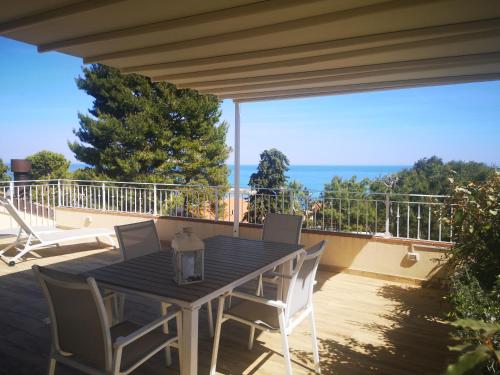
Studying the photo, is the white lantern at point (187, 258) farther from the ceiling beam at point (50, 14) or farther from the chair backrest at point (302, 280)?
the ceiling beam at point (50, 14)

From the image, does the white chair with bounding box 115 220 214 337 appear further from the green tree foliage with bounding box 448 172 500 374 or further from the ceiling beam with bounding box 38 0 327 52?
the green tree foliage with bounding box 448 172 500 374

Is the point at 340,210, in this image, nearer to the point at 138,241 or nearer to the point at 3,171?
the point at 138,241

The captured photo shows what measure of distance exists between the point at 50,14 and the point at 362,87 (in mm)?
3538

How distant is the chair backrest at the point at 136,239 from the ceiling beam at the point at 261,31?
Answer: 63.6 inches

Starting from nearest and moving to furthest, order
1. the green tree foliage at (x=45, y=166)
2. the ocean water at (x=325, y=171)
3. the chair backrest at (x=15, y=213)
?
the chair backrest at (x=15, y=213) < the green tree foliage at (x=45, y=166) < the ocean water at (x=325, y=171)

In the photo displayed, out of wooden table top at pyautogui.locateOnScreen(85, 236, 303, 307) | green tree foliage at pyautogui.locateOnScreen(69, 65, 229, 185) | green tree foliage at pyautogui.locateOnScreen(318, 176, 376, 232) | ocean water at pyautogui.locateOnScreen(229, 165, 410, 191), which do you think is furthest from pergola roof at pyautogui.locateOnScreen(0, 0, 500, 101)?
ocean water at pyautogui.locateOnScreen(229, 165, 410, 191)

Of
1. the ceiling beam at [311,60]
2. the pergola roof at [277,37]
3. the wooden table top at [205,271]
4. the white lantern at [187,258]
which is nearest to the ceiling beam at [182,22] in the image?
the pergola roof at [277,37]

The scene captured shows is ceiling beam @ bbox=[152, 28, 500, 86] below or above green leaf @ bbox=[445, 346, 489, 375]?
above

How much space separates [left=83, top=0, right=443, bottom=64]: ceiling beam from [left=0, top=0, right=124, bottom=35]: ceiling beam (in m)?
0.93

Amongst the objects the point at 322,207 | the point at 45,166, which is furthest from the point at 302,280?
the point at 45,166

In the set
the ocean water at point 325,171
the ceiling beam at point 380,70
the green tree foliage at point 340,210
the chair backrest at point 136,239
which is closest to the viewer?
the chair backrest at point 136,239

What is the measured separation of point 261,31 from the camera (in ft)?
9.54

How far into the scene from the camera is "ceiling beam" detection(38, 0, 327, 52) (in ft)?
8.04

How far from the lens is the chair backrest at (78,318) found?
1.77 m
